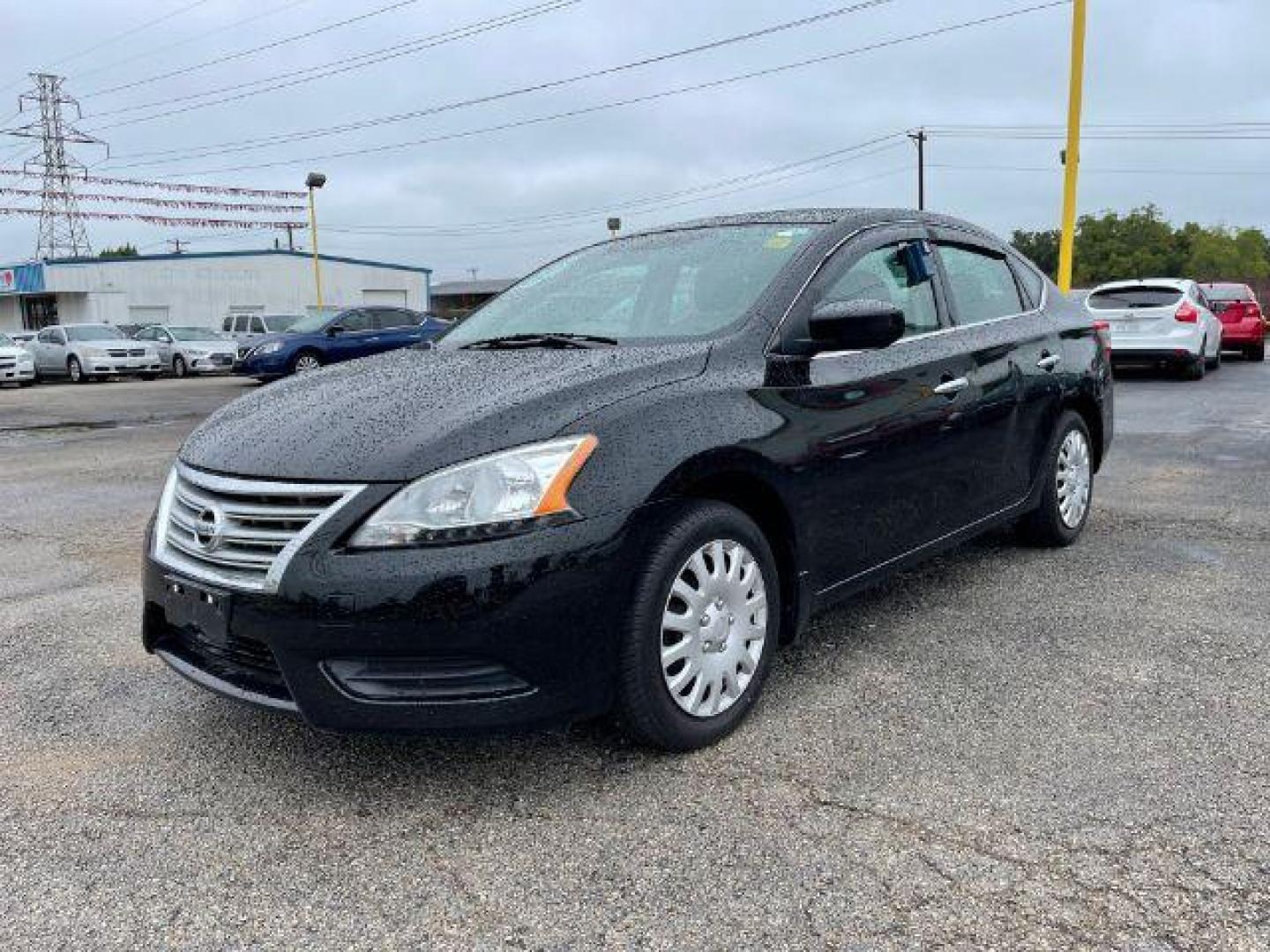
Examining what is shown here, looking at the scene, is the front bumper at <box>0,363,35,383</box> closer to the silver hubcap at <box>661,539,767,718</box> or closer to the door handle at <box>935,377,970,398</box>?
the door handle at <box>935,377,970,398</box>

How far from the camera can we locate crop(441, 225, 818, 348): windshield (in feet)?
11.7

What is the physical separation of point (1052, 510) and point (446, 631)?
139 inches

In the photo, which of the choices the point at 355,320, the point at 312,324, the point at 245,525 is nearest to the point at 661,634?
the point at 245,525

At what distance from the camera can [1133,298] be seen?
15.1 m

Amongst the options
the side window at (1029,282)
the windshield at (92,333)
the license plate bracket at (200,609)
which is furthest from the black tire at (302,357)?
the license plate bracket at (200,609)

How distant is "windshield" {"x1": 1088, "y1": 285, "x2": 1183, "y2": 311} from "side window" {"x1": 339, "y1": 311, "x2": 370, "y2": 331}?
13.0m

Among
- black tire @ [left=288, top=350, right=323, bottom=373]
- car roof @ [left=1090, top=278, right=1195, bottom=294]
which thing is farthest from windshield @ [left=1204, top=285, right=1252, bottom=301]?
black tire @ [left=288, top=350, right=323, bottom=373]

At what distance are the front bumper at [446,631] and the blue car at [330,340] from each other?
1769cm

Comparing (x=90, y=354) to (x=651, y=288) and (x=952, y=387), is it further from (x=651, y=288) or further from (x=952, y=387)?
(x=952, y=387)

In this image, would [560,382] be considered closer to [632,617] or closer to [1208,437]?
[632,617]

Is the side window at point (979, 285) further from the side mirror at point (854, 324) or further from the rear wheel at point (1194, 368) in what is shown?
the rear wheel at point (1194, 368)

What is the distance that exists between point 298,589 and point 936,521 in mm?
2460

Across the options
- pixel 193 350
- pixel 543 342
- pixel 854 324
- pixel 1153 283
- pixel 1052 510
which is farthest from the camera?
pixel 193 350

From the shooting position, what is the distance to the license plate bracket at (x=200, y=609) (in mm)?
2729
